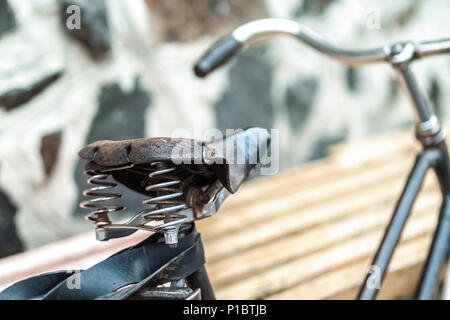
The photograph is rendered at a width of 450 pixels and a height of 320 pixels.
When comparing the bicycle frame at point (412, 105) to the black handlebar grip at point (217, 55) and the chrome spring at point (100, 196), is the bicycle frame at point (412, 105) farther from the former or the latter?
the chrome spring at point (100, 196)

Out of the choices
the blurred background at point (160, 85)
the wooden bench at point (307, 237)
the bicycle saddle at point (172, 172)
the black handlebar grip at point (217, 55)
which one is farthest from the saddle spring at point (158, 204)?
the blurred background at point (160, 85)

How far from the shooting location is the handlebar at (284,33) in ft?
3.33

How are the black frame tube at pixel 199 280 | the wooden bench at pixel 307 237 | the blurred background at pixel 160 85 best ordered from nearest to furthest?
the black frame tube at pixel 199 280
the wooden bench at pixel 307 237
the blurred background at pixel 160 85

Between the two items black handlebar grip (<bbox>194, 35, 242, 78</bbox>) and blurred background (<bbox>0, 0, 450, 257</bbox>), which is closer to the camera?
black handlebar grip (<bbox>194, 35, 242, 78</bbox>)

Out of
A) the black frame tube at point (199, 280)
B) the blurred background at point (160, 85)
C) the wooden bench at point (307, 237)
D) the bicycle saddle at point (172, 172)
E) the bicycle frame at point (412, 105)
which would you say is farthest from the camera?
the blurred background at point (160, 85)

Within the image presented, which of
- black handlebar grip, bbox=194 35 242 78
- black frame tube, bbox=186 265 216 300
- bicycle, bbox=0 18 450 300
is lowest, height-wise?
black frame tube, bbox=186 265 216 300

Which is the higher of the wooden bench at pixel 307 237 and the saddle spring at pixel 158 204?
the saddle spring at pixel 158 204

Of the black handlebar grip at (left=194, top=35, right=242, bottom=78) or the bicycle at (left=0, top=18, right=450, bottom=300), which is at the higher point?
the black handlebar grip at (left=194, top=35, right=242, bottom=78)

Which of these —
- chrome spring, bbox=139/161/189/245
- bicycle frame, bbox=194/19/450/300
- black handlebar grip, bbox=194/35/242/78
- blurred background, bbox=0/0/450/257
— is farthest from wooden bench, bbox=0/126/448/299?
chrome spring, bbox=139/161/189/245

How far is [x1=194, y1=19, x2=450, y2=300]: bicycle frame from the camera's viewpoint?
100 centimetres

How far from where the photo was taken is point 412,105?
1.06m

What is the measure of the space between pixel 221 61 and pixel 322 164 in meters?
1.27

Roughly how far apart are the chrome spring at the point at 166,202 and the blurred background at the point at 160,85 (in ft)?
3.40

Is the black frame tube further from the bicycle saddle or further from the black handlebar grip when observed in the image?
the black handlebar grip
